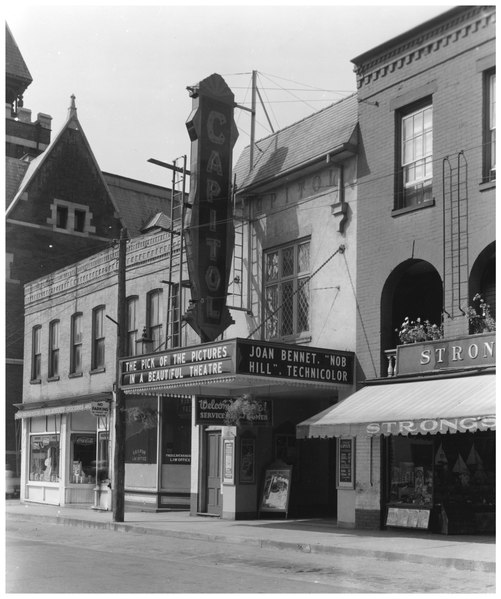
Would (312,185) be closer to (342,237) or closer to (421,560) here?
(342,237)

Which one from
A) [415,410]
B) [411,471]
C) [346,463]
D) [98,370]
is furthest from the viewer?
[98,370]

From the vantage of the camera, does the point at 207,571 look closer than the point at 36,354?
Yes

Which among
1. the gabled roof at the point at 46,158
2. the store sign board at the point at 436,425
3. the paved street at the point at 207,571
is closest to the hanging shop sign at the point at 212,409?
the paved street at the point at 207,571

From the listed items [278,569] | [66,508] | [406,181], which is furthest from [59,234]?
[278,569]

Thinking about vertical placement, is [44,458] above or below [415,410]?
below

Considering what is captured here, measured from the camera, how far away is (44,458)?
31.1m

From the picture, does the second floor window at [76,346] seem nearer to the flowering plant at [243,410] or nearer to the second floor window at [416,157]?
the flowering plant at [243,410]

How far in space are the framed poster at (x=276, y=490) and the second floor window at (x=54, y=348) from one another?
1206 centimetres

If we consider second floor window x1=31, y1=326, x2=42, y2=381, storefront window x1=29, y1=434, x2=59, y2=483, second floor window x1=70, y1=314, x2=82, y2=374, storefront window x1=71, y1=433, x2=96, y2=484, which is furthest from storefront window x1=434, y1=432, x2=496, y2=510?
second floor window x1=31, y1=326, x2=42, y2=381

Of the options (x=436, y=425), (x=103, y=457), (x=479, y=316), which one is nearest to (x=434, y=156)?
(x=479, y=316)

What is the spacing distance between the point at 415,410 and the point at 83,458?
16.6 meters

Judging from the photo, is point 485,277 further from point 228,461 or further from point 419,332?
point 228,461

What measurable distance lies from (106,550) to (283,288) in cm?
796

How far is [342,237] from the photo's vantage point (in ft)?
64.6
